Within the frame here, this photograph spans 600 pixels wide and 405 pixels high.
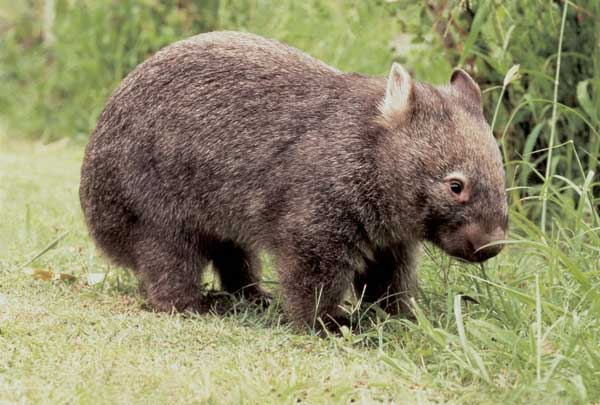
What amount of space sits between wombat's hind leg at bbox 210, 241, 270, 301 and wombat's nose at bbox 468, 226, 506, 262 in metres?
1.32

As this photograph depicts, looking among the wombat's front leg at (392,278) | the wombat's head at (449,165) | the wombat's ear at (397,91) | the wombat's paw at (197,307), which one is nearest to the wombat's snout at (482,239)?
the wombat's head at (449,165)

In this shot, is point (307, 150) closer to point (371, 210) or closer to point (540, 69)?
point (371, 210)

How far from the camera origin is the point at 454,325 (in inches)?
175

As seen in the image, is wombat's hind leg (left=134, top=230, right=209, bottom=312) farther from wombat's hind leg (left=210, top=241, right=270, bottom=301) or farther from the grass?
wombat's hind leg (left=210, top=241, right=270, bottom=301)

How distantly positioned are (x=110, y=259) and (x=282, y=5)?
4.30 m

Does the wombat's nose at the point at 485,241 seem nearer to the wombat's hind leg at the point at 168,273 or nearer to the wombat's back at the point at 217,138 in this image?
the wombat's back at the point at 217,138

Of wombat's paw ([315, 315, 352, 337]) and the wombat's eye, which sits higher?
the wombat's eye

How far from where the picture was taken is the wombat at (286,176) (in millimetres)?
4500

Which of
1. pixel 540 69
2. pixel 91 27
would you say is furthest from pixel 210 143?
pixel 91 27

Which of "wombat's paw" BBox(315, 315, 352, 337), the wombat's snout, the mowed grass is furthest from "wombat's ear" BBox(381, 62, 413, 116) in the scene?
"wombat's paw" BBox(315, 315, 352, 337)

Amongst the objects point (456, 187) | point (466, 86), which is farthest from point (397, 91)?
point (456, 187)

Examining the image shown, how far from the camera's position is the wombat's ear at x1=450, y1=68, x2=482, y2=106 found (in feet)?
15.6

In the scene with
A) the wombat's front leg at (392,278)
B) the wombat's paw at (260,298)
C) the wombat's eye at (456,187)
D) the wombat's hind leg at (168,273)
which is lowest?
the wombat's paw at (260,298)

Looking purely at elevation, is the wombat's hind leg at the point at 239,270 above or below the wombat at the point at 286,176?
below
